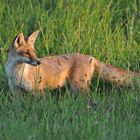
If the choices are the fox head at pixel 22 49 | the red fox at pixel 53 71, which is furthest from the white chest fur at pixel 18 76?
the fox head at pixel 22 49

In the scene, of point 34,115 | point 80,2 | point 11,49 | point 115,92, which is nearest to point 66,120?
point 34,115

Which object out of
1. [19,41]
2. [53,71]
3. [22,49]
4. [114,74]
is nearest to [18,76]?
[22,49]

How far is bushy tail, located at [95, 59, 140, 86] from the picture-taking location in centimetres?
938

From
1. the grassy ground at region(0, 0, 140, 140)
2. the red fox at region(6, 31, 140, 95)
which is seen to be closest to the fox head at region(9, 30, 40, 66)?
the red fox at region(6, 31, 140, 95)

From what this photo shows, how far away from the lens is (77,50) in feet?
34.1

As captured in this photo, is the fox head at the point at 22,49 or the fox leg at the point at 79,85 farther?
the fox leg at the point at 79,85

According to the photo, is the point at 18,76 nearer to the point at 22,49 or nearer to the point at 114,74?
the point at 22,49

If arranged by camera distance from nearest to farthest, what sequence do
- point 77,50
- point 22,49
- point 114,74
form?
point 22,49 → point 114,74 → point 77,50

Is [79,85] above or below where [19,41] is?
below

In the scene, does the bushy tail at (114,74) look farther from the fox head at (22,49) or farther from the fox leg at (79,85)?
the fox head at (22,49)

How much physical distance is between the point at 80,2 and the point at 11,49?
95.5 inches

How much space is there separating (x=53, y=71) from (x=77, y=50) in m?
0.93

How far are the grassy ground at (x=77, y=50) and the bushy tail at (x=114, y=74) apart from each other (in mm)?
149

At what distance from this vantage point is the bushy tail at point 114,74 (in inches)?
369
